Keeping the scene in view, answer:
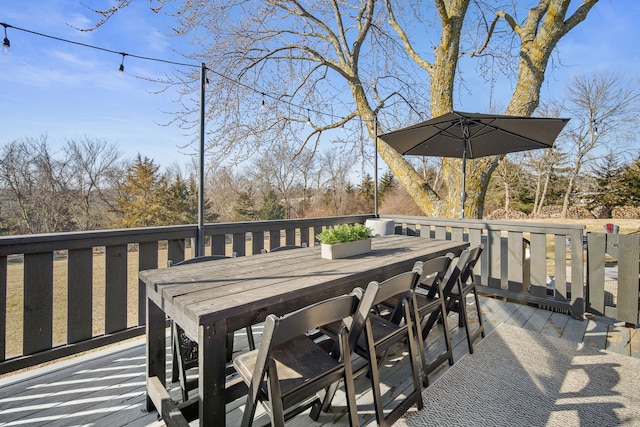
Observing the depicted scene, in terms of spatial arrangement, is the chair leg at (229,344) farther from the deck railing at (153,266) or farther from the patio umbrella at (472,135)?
the patio umbrella at (472,135)

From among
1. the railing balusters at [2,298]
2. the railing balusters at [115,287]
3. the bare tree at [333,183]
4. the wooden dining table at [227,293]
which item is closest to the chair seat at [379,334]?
the wooden dining table at [227,293]

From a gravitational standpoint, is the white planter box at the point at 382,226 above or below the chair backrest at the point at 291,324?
above

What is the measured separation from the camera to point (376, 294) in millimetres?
1469

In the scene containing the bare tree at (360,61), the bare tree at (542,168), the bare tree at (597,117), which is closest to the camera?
the bare tree at (360,61)

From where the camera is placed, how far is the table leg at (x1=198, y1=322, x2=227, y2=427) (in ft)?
4.13

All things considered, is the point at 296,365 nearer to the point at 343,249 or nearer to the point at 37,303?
the point at 343,249

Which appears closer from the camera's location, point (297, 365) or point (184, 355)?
point (297, 365)

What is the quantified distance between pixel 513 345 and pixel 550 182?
20.7 metres

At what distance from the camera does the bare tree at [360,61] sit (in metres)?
6.02

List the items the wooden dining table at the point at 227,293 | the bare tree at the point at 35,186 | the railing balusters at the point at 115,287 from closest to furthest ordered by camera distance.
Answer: the wooden dining table at the point at 227,293, the railing balusters at the point at 115,287, the bare tree at the point at 35,186

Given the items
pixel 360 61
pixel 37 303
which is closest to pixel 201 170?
pixel 37 303

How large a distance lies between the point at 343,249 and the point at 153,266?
1663mm

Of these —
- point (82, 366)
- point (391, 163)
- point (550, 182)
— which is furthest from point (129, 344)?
point (550, 182)

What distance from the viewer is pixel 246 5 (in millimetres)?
6930
